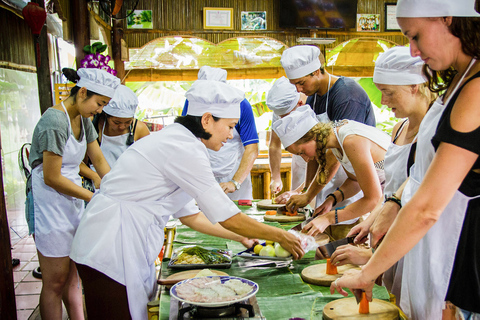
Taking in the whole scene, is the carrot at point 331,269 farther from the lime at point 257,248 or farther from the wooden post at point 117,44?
the wooden post at point 117,44

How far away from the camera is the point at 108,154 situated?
153 inches

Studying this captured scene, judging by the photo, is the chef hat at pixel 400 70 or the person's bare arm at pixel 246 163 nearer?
the chef hat at pixel 400 70

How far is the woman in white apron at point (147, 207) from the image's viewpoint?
1875mm

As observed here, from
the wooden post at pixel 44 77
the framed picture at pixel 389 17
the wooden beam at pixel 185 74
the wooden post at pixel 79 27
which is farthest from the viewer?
the framed picture at pixel 389 17

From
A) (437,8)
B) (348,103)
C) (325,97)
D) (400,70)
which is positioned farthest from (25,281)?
(437,8)

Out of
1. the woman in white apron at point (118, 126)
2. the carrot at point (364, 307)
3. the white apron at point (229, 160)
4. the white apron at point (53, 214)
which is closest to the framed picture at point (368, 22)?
the white apron at point (229, 160)

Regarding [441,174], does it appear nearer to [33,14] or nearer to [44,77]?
[33,14]

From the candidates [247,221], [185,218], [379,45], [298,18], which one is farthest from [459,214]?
[379,45]

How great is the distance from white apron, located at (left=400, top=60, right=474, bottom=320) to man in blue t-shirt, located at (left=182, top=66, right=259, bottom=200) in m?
2.42

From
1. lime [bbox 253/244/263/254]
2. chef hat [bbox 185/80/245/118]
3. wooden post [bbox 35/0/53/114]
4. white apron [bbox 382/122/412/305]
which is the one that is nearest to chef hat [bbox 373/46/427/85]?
white apron [bbox 382/122/412/305]

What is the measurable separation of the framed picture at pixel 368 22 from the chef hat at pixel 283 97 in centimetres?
341

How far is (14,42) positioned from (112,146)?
140 centimetres

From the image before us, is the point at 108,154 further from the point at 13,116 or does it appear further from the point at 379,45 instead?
the point at 379,45

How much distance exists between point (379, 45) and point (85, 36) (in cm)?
452
